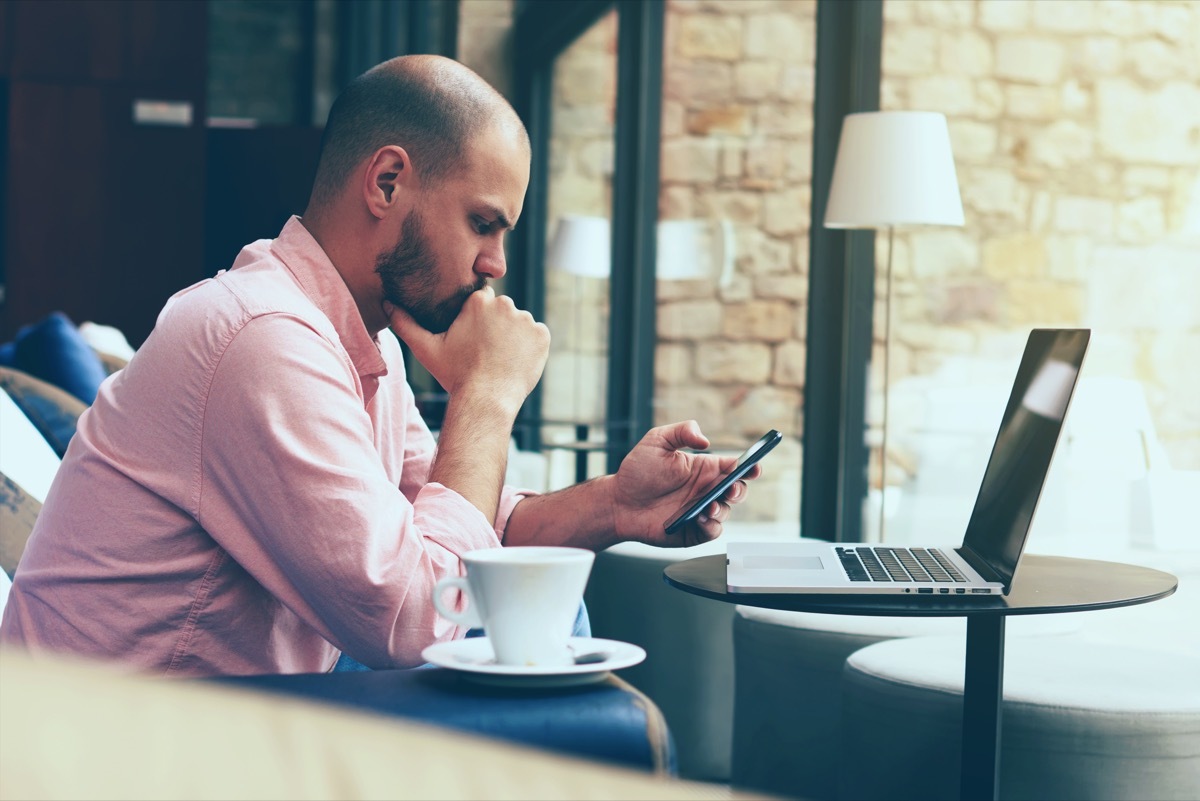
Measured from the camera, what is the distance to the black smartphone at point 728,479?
4.33 ft

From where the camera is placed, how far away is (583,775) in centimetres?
35

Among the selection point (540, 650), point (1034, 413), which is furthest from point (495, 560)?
point (1034, 413)

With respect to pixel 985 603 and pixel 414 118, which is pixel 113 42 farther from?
pixel 985 603

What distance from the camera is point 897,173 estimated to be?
2.55m

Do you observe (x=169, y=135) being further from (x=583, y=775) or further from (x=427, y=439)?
(x=583, y=775)

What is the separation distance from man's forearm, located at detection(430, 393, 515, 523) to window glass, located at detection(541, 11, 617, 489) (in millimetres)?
3123

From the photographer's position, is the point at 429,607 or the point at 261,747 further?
the point at 429,607

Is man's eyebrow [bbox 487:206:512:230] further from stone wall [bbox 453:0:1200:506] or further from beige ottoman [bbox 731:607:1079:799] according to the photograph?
stone wall [bbox 453:0:1200:506]

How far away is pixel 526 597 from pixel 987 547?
70 cm

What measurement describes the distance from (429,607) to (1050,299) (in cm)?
174

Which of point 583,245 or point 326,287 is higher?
point 583,245

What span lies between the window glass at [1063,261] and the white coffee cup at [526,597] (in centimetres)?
165

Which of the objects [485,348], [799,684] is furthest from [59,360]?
[485,348]

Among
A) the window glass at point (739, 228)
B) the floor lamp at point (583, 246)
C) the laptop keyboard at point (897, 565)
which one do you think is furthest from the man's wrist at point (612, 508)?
the floor lamp at point (583, 246)
